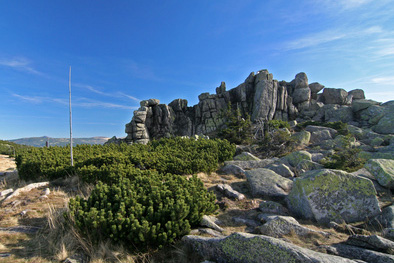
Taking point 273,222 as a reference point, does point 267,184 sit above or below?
above

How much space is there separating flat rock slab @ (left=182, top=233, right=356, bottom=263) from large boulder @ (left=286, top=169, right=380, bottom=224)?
124 inches

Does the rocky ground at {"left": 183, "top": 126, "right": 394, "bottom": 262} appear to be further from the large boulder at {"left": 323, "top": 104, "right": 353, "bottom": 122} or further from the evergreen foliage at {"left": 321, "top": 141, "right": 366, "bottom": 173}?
the large boulder at {"left": 323, "top": 104, "right": 353, "bottom": 122}

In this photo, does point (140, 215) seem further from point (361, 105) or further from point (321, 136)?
point (361, 105)

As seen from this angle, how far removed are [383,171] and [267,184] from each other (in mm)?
4205

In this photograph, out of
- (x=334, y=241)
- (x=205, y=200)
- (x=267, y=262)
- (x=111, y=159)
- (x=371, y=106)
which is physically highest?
(x=371, y=106)

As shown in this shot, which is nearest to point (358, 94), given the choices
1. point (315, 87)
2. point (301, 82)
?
point (315, 87)

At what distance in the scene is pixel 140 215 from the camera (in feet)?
15.0

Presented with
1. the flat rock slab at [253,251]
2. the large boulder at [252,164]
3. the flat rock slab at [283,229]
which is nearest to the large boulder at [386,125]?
A: the large boulder at [252,164]

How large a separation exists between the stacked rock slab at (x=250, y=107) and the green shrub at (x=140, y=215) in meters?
29.7

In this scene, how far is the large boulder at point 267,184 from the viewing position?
7.78 m

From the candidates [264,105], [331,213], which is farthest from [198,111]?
[331,213]

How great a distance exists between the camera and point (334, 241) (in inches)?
176

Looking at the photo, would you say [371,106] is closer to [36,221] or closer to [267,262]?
[267,262]

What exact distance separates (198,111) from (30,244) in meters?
37.8
